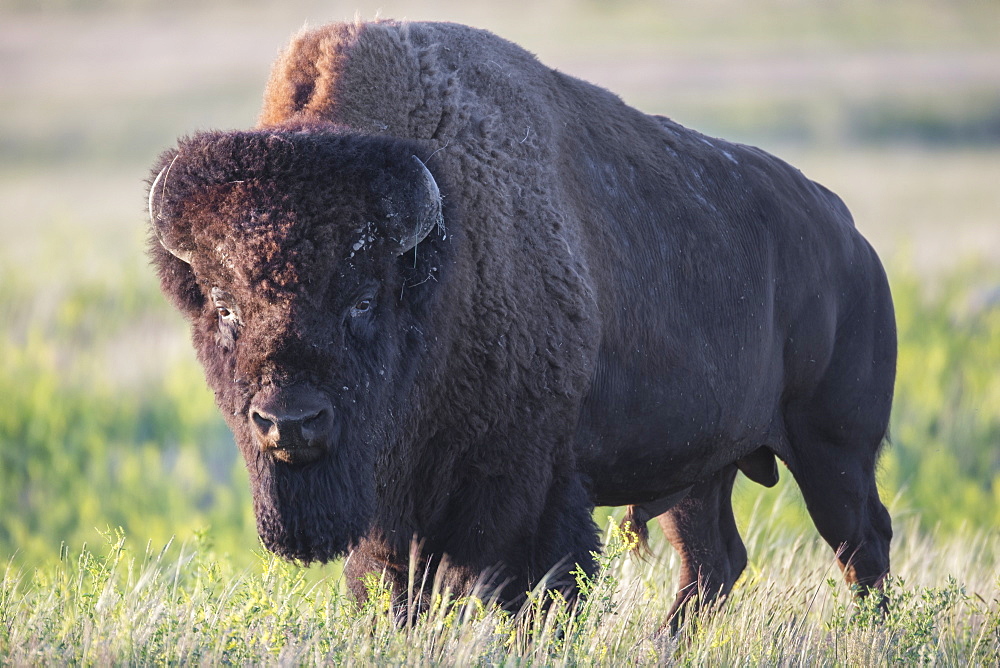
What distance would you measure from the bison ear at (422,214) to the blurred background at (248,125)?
85cm

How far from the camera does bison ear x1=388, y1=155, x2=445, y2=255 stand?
12.3ft

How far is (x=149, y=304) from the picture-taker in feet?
56.3

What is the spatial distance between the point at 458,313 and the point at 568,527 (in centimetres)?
91

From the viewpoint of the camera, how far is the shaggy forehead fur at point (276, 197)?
141 inches

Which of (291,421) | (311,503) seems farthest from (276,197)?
(311,503)

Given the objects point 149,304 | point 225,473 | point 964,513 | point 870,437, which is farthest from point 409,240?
point 149,304

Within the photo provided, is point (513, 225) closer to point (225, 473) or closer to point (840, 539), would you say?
point (840, 539)

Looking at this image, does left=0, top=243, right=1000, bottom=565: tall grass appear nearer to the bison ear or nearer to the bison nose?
the bison ear

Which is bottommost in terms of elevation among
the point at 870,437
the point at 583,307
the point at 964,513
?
the point at 964,513

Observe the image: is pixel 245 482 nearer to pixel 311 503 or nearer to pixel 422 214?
pixel 311 503

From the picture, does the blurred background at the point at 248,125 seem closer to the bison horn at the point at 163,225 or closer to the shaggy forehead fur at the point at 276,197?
the bison horn at the point at 163,225

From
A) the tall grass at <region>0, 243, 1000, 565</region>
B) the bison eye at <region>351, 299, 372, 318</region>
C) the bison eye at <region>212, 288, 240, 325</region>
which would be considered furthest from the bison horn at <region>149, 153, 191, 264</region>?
the tall grass at <region>0, 243, 1000, 565</region>

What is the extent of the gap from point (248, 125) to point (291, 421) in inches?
1292

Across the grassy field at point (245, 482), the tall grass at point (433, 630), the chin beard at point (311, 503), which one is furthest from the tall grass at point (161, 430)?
the chin beard at point (311, 503)
